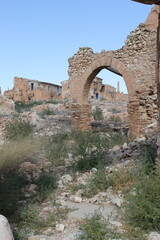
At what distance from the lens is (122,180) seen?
512 centimetres

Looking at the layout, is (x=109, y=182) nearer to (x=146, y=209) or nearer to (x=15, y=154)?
(x=146, y=209)

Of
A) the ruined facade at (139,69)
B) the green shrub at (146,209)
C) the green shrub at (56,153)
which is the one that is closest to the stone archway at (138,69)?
the ruined facade at (139,69)

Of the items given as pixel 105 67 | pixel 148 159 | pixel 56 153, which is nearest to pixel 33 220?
pixel 148 159

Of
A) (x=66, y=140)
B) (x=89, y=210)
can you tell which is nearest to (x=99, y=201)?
(x=89, y=210)

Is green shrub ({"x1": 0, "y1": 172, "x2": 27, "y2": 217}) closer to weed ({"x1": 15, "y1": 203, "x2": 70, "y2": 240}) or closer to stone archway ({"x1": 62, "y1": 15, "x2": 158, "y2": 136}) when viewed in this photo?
weed ({"x1": 15, "y1": 203, "x2": 70, "y2": 240})

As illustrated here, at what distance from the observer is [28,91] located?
4041cm

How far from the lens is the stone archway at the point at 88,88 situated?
428 inches

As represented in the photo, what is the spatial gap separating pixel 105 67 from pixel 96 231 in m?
10.0

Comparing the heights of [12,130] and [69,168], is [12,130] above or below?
above

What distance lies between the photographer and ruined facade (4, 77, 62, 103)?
39.1 meters

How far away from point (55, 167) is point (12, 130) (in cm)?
409

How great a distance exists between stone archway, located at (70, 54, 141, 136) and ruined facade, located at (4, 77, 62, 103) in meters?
26.1

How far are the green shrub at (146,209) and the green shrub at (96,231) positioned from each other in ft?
→ 1.17

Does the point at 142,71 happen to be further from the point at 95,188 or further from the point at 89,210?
the point at 89,210
